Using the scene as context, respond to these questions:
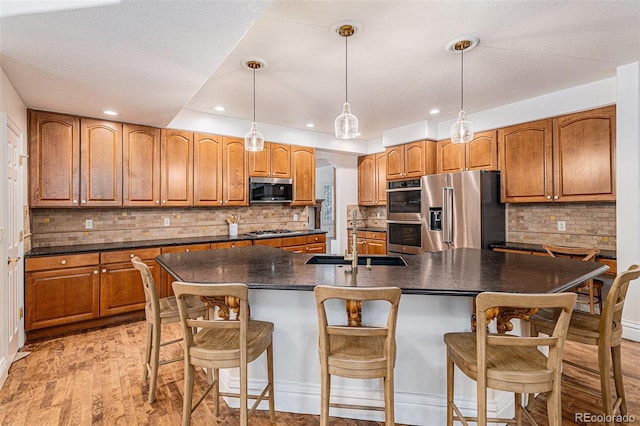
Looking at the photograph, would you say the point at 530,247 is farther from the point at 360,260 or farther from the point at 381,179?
the point at 381,179

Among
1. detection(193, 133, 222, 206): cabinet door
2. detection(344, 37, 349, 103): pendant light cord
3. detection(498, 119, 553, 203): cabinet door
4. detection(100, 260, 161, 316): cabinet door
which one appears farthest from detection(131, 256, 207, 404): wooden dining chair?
detection(498, 119, 553, 203): cabinet door

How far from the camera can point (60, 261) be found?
129 inches

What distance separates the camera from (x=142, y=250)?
12.3ft

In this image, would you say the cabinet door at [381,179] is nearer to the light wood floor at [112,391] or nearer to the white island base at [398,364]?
the light wood floor at [112,391]

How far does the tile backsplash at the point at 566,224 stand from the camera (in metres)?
3.69

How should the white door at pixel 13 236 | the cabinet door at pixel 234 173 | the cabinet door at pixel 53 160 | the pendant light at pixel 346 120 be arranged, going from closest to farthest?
the pendant light at pixel 346 120 → the white door at pixel 13 236 → the cabinet door at pixel 53 160 → the cabinet door at pixel 234 173

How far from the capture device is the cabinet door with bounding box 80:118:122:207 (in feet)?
12.1

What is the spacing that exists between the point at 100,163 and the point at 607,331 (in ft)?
15.1

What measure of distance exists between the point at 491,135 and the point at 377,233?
2347 millimetres

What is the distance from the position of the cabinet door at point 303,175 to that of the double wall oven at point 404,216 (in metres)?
1.27

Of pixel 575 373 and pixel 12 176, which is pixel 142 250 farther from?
pixel 575 373

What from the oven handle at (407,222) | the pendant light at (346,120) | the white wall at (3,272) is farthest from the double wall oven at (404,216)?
the white wall at (3,272)

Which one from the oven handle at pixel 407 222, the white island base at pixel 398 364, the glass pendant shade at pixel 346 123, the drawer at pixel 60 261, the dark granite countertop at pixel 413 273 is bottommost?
the white island base at pixel 398 364

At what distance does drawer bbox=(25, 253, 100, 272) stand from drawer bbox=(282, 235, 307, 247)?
2.29 m
